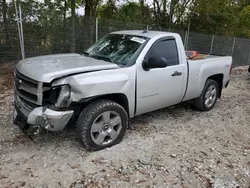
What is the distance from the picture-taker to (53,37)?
312 inches

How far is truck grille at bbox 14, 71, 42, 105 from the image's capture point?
2.89 meters

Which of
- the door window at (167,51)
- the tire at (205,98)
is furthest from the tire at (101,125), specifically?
the tire at (205,98)

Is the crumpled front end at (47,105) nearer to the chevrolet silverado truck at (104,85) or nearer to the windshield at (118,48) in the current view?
the chevrolet silverado truck at (104,85)

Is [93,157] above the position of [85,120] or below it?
below

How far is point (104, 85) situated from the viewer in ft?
10.2

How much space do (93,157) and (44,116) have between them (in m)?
0.89

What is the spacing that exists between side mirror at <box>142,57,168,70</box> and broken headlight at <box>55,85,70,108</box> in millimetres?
1304

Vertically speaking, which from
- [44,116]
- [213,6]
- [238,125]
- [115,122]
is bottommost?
[238,125]

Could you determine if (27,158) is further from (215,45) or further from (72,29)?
(215,45)

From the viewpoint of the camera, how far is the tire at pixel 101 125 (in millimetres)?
3100

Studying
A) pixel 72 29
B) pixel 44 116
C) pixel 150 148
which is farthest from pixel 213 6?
pixel 44 116

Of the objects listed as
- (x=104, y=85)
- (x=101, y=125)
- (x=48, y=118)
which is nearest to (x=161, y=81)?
(x=104, y=85)

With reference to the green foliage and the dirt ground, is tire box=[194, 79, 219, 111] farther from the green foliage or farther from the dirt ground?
the green foliage

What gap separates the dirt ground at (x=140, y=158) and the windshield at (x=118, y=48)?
51.4 inches
